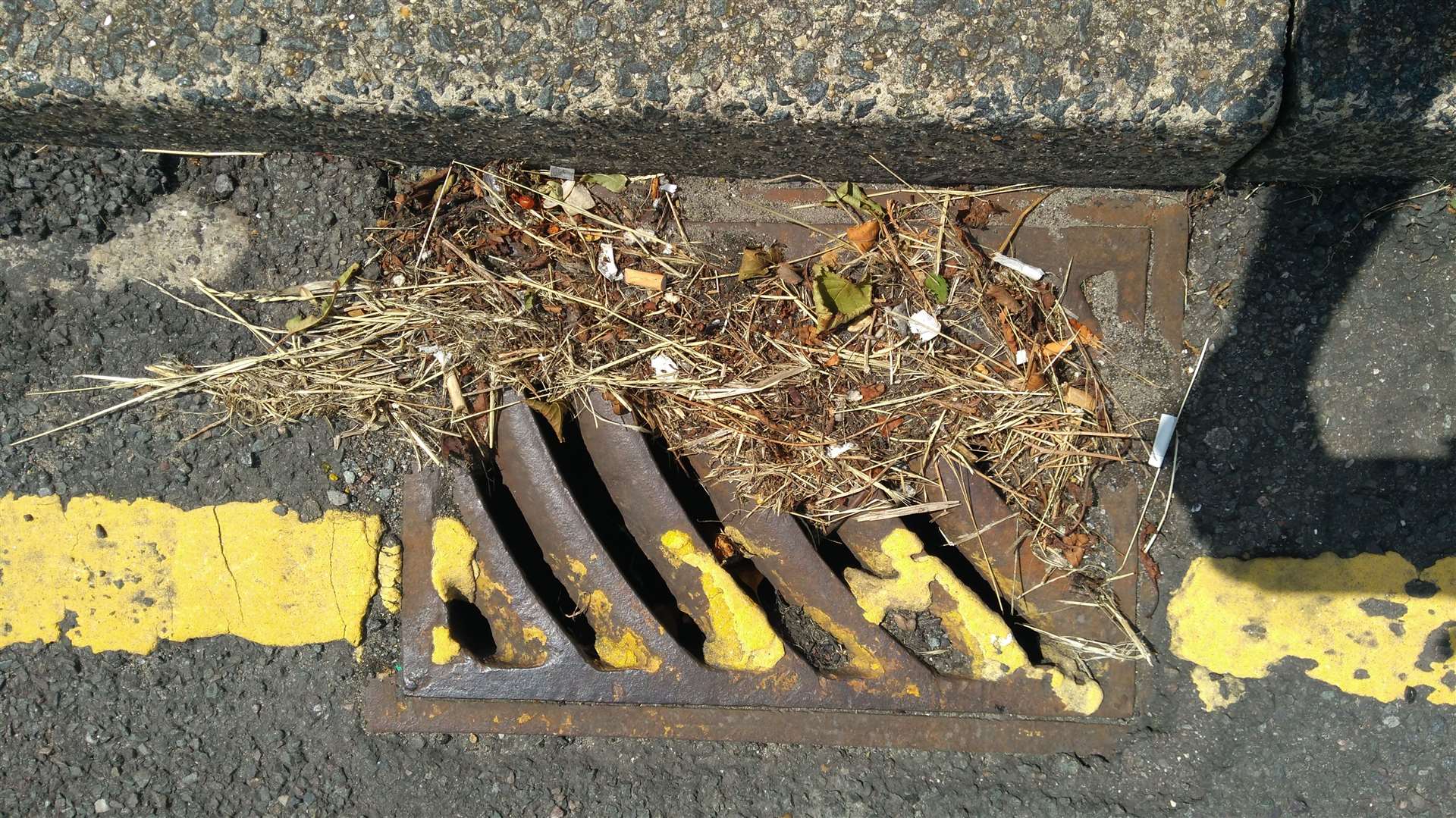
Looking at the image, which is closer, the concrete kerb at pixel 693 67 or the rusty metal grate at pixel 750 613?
the concrete kerb at pixel 693 67

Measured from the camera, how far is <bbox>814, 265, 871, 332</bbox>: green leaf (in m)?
1.64

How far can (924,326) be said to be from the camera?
165 cm

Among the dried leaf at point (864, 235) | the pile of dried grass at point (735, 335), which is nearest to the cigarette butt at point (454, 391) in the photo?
the pile of dried grass at point (735, 335)

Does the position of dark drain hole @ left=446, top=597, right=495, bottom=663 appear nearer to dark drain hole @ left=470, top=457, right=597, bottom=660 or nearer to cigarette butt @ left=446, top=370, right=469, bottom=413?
dark drain hole @ left=470, top=457, right=597, bottom=660

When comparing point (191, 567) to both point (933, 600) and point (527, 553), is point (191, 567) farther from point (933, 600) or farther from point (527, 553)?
point (933, 600)

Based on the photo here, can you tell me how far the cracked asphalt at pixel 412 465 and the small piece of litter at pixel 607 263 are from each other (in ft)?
1.46

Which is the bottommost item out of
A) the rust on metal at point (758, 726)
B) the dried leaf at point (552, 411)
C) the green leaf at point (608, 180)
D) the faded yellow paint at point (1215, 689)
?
the rust on metal at point (758, 726)

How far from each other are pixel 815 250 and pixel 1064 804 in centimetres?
123

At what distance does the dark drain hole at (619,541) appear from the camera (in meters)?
1.77

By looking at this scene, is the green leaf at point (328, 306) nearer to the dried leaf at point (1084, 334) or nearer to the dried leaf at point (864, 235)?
the dried leaf at point (864, 235)

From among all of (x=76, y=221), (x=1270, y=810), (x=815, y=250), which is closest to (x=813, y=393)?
(x=815, y=250)

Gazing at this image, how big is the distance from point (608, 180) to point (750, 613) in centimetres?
90

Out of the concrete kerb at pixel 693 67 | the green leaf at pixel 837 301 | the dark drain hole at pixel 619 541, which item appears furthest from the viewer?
the dark drain hole at pixel 619 541

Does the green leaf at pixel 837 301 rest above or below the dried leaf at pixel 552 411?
above
